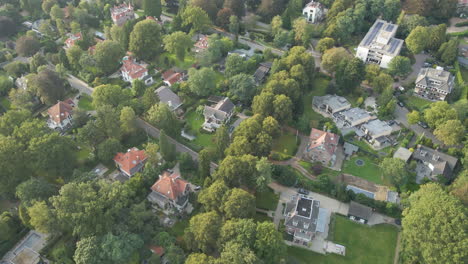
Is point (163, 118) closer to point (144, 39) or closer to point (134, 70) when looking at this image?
point (134, 70)

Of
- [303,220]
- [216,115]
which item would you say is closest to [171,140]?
[216,115]

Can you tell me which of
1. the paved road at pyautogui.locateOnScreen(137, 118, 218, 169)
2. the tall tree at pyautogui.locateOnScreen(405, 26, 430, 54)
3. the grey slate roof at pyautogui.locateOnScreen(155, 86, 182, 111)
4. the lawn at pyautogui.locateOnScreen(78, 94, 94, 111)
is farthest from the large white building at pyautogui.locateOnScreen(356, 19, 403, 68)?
the lawn at pyautogui.locateOnScreen(78, 94, 94, 111)

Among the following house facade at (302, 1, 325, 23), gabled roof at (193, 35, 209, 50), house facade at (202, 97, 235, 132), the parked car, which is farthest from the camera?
house facade at (302, 1, 325, 23)

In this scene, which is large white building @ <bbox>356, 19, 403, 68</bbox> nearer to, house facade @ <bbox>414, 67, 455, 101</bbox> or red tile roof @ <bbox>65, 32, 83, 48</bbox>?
house facade @ <bbox>414, 67, 455, 101</bbox>

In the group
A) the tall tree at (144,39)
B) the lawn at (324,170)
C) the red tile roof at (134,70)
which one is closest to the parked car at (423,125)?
the lawn at (324,170)

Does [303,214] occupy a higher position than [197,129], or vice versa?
[303,214]

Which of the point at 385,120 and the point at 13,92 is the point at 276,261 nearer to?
the point at 385,120
